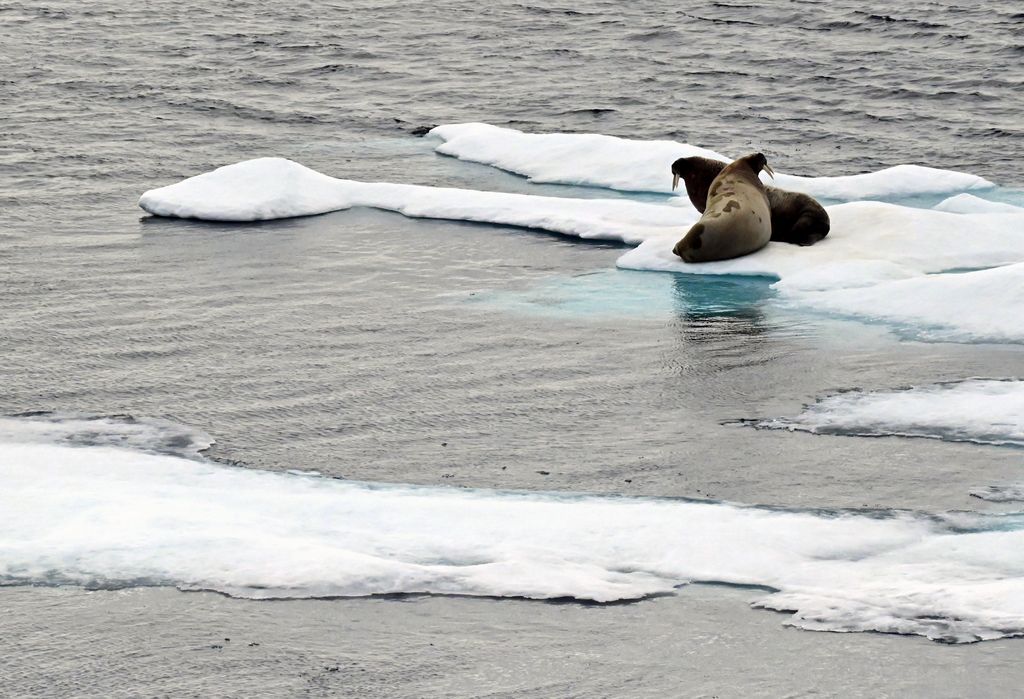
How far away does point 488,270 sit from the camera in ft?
43.0

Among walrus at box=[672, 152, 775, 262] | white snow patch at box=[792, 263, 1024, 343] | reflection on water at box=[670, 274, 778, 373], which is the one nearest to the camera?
reflection on water at box=[670, 274, 778, 373]

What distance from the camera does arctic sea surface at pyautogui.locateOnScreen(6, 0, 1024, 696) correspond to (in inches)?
242

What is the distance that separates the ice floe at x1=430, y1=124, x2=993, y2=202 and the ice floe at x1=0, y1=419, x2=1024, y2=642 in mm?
8801

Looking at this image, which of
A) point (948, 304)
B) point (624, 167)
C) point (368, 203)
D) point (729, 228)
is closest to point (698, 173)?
point (729, 228)

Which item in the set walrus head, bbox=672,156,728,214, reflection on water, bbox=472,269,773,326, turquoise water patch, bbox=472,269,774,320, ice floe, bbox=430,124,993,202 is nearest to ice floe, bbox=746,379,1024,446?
reflection on water, bbox=472,269,773,326

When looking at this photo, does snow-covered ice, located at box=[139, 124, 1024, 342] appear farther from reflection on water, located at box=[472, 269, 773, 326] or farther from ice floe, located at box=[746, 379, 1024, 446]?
ice floe, located at box=[746, 379, 1024, 446]

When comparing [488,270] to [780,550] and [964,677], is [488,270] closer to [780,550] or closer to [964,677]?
[780,550]

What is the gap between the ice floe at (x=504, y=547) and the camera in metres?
6.50

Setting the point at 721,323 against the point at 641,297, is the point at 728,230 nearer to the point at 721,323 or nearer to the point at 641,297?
the point at 641,297

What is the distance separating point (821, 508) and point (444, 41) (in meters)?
21.1

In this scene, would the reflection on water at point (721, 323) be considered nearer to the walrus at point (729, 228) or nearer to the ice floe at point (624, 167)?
the walrus at point (729, 228)

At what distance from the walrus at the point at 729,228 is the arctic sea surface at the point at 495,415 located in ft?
0.61

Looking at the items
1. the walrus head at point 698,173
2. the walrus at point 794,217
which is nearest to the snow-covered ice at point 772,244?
the walrus at point 794,217

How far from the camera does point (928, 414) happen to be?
898 centimetres
